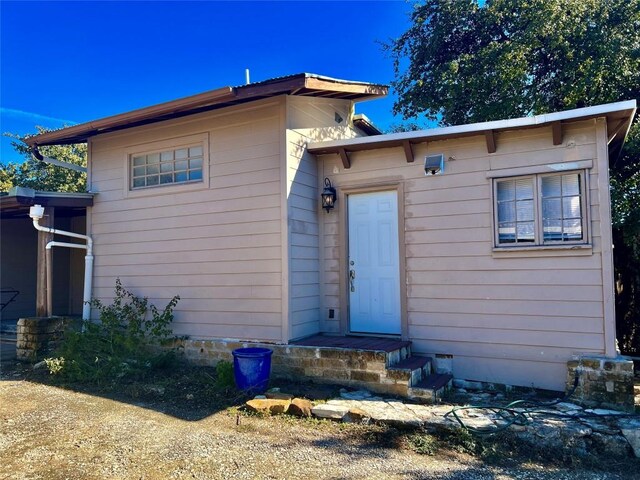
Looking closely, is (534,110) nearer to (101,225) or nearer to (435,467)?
(435,467)

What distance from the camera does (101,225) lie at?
283 inches

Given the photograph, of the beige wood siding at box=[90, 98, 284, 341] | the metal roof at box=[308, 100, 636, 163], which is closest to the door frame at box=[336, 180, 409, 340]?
the metal roof at box=[308, 100, 636, 163]

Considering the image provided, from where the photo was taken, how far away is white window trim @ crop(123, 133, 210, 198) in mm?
6285

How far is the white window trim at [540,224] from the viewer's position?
4758 millimetres

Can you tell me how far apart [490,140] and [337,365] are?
3.16 meters

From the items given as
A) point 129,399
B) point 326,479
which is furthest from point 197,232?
point 326,479

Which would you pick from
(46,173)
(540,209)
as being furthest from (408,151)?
(46,173)

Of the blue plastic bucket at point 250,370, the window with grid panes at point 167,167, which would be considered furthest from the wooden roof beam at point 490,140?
the window with grid panes at point 167,167

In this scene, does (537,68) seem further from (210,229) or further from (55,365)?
(55,365)

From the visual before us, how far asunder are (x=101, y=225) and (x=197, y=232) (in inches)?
78.8

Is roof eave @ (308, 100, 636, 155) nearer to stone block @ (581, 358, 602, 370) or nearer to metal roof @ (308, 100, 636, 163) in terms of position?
metal roof @ (308, 100, 636, 163)

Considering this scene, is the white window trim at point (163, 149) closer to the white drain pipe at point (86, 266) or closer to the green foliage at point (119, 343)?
the white drain pipe at point (86, 266)

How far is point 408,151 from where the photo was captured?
5.57 metres

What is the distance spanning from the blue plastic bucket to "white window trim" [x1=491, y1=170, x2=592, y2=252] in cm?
299
